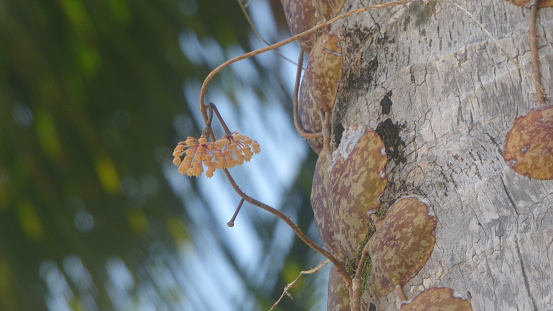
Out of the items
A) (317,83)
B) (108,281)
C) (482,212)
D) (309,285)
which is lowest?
(309,285)

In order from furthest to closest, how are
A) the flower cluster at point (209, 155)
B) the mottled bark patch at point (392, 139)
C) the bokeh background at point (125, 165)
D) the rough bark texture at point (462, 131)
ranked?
the bokeh background at point (125, 165), the flower cluster at point (209, 155), the mottled bark patch at point (392, 139), the rough bark texture at point (462, 131)

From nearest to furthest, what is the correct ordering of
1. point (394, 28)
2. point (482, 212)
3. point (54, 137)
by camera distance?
point (482, 212) → point (394, 28) → point (54, 137)

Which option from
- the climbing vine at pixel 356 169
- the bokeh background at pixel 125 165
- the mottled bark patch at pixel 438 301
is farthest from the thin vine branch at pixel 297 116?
the bokeh background at pixel 125 165

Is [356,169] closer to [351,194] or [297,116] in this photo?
[351,194]

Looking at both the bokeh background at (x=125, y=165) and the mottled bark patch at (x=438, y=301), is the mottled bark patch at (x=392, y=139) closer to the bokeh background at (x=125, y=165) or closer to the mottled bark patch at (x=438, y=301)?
the mottled bark patch at (x=438, y=301)

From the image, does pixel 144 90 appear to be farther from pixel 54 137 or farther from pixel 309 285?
pixel 309 285

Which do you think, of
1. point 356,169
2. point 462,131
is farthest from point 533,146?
point 356,169

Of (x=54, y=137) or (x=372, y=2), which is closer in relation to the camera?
A: (x=372, y=2)

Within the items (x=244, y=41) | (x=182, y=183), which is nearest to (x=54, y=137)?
(x=182, y=183)
